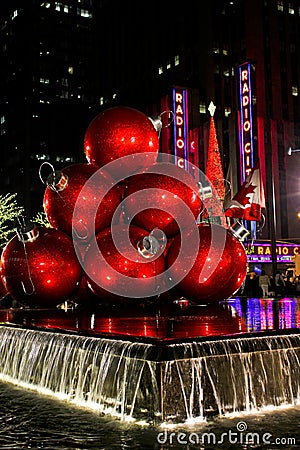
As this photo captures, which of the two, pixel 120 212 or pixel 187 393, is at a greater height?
pixel 120 212

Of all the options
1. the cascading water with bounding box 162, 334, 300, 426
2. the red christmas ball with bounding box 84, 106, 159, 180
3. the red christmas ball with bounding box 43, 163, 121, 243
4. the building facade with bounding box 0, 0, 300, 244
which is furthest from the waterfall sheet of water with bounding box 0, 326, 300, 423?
the building facade with bounding box 0, 0, 300, 244

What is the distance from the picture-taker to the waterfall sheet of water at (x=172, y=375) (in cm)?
522

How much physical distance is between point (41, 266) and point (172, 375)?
3.94 metres

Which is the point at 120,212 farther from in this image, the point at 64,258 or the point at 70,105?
the point at 70,105

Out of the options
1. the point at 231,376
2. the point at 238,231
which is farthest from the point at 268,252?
the point at 231,376

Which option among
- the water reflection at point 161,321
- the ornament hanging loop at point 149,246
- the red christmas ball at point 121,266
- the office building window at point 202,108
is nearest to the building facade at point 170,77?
the office building window at point 202,108

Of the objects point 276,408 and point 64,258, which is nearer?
point 276,408

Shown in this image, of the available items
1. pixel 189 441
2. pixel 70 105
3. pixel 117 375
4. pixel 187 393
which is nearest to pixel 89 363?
pixel 117 375

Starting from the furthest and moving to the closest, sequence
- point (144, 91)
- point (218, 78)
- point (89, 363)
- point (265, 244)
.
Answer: point (144, 91), point (218, 78), point (265, 244), point (89, 363)

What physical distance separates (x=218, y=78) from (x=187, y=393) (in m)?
58.0

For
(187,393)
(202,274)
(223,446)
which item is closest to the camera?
(223,446)

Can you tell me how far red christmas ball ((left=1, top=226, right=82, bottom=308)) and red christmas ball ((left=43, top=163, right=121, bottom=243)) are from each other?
33 centimetres

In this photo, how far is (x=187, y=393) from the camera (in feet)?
17.3


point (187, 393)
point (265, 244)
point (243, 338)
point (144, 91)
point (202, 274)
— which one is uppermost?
point (144, 91)
